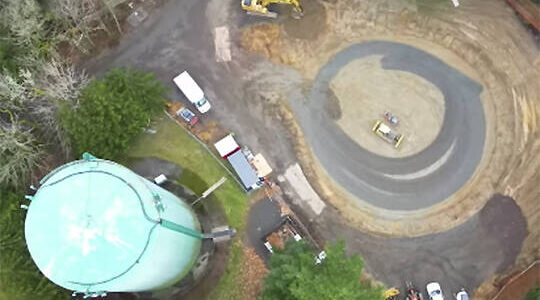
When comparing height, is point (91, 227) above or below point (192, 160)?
above

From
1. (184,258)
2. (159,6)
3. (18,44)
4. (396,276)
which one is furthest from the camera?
(159,6)

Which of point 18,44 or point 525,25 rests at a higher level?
point 525,25

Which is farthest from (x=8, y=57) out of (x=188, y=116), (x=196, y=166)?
(x=196, y=166)

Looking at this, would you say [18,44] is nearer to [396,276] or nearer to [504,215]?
[396,276]

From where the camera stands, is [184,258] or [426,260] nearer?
[184,258]

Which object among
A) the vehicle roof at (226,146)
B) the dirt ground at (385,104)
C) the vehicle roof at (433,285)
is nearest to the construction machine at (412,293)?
the vehicle roof at (433,285)

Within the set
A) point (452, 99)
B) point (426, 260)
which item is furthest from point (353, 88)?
point (426, 260)

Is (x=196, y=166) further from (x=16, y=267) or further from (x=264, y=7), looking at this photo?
(x=16, y=267)

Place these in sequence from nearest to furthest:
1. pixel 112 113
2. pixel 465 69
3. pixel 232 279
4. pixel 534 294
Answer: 1. pixel 534 294
2. pixel 112 113
3. pixel 232 279
4. pixel 465 69
